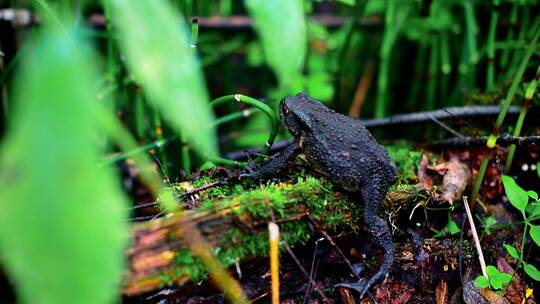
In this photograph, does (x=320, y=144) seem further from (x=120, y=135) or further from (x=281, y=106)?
(x=120, y=135)

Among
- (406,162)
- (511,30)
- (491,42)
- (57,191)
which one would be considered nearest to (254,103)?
(406,162)

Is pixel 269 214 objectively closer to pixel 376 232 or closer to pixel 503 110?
pixel 376 232

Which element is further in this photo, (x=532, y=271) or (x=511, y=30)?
(x=511, y=30)

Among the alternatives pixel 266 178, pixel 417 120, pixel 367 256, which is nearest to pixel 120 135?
pixel 266 178

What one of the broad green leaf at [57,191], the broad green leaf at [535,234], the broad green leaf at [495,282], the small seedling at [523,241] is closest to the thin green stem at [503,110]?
the small seedling at [523,241]

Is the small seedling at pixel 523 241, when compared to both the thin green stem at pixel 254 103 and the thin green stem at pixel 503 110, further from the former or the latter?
the thin green stem at pixel 254 103

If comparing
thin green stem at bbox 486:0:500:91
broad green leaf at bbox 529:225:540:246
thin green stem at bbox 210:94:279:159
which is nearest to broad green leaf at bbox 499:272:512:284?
broad green leaf at bbox 529:225:540:246

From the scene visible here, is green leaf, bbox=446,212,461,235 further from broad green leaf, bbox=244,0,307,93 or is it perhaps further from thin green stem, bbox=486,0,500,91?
broad green leaf, bbox=244,0,307,93
